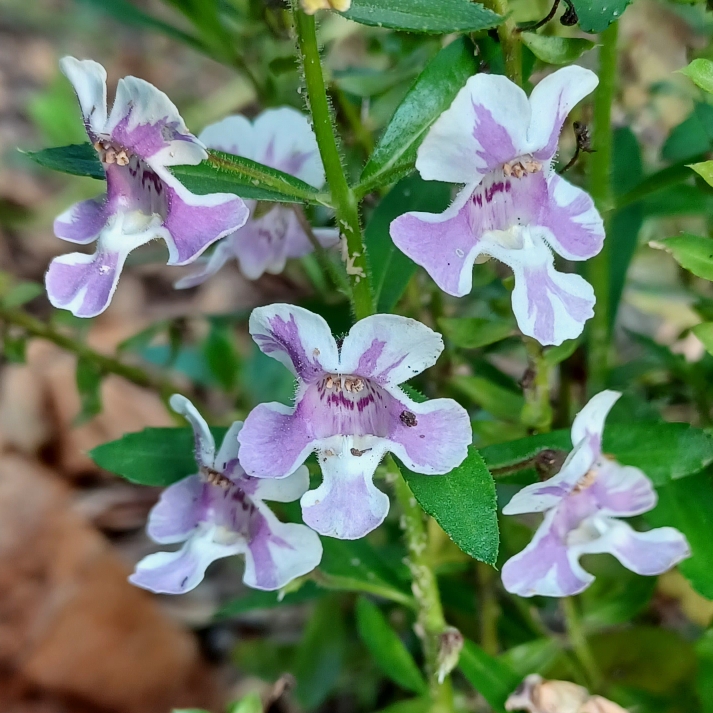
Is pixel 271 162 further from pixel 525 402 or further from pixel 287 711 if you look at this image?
pixel 287 711

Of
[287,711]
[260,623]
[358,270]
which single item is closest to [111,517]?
[260,623]

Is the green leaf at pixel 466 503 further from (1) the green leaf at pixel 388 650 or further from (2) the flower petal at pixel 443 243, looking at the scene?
(1) the green leaf at pixel 388 650

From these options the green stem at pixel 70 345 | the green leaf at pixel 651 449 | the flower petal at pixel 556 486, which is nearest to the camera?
the flower petal at pixel 556 486

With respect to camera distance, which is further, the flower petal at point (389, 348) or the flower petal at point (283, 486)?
the flower petal at point (283, 486)

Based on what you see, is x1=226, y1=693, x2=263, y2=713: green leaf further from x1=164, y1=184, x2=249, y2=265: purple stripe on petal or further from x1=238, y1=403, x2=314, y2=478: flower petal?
x1=164, y1=184, x2=249, y2=265: purple stripe on petal

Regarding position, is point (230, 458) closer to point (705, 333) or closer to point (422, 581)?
point (422, 581)

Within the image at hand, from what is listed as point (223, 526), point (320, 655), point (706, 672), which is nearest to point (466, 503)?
point (223, 526)

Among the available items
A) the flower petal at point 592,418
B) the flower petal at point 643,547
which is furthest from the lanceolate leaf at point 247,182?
the flower petal at point 643,547
